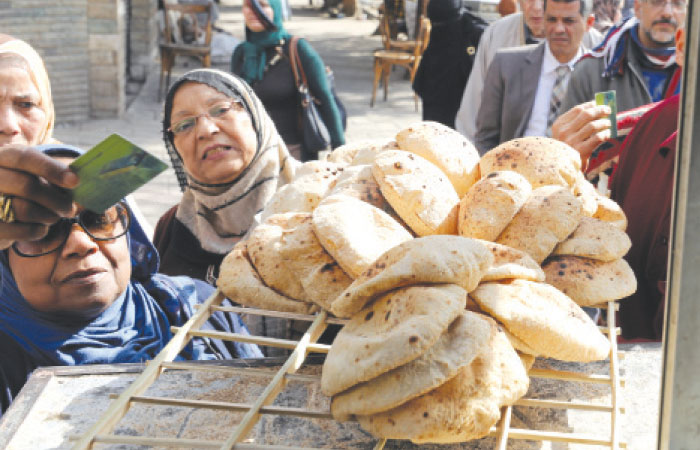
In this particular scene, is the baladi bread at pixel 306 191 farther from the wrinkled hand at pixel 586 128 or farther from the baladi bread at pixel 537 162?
the wrinkled hand at pixel 586 128

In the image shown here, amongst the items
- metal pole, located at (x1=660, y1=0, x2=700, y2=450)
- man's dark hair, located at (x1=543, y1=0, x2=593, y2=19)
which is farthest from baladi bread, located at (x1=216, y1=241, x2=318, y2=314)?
man's dark hair, located at (x1=543, y1=0, x2=593, y2=19)

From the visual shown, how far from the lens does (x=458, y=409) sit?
1414 mm

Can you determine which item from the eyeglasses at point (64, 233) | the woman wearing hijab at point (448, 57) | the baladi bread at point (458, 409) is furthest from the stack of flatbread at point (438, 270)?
the woman wearing hijab at point (448, 57)

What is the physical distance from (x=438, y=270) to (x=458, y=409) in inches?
10.1

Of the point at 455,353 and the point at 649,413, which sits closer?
the point at 455,353

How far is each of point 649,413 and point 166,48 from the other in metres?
11.5

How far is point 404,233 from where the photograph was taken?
1821mm

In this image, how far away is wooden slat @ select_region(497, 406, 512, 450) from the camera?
4.50ft

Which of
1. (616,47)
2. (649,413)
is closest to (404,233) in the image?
(649,413)

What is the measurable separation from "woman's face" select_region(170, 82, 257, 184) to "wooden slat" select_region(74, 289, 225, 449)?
1679mm

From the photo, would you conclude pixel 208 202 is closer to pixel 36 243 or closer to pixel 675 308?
pixel 36 243

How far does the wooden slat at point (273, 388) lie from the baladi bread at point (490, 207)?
1.29ft

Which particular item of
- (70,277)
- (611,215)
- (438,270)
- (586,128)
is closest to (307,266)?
(438,270)

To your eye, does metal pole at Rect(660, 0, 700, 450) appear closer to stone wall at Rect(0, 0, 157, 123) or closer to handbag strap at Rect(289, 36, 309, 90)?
handbag strap at Rect(289, 36, 309, 90)
